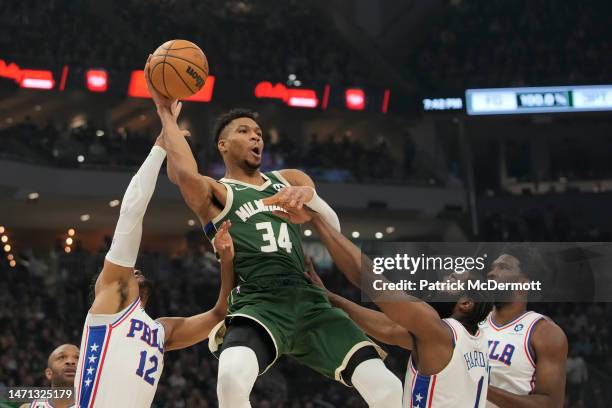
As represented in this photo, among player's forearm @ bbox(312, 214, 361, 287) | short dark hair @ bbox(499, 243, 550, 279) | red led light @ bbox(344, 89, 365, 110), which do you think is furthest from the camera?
red led light @ bbox(344, 89, 365, 110)

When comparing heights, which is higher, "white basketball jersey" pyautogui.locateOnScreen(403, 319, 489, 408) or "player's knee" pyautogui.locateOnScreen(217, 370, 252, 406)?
"white basketball jersey" pyautogui.locateOnScreen(403, 319, 489, 408)

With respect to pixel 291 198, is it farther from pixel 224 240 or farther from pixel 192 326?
pixel 192 326

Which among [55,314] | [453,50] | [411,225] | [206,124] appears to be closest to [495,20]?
[453,50]

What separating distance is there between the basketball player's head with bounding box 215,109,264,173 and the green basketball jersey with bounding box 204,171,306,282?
19 cm

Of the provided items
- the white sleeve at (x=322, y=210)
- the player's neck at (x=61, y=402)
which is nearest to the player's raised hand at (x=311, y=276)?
the white sleeve at (x=322, y=210)

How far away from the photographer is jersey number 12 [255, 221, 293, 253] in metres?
5.11

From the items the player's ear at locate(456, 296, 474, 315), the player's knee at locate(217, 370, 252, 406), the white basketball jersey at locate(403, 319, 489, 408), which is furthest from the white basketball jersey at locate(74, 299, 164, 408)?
the player's ear at locate(456, 296, 474, 315)

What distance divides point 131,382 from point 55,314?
12480 mm

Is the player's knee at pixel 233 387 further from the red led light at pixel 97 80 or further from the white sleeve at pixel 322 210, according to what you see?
the red led light at pixel 97 80

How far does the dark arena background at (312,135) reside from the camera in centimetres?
1797

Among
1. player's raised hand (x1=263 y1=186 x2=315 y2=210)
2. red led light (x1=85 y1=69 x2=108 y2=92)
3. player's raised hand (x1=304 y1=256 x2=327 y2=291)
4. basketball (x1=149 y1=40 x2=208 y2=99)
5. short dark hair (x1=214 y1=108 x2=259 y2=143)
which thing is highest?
red led light (x1=85 y1=69 x2=108 y2=92)

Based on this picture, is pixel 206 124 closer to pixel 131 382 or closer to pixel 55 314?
pixel 55 314

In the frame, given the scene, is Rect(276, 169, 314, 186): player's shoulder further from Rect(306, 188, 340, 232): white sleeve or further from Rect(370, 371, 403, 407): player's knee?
Rect(370, 371, 403, 407): player's knee

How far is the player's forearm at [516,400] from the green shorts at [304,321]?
33.9 inches
